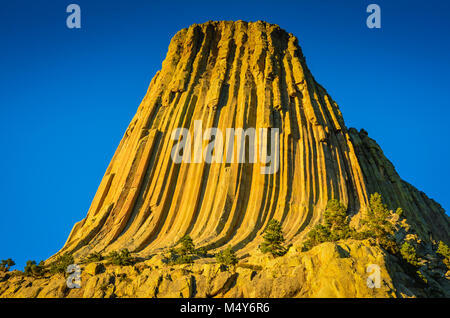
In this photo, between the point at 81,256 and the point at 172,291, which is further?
the point at 81,256

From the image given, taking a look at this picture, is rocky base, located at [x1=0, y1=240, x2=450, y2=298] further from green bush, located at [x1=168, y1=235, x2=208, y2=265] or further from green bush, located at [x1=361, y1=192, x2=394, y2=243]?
green bush, located at [x1=361, y1=192, x2=394, y2=243]

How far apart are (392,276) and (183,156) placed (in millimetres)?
24044

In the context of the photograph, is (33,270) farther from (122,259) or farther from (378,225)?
(378,225)

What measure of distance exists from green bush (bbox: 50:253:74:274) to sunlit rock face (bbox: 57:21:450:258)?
2.08 metres

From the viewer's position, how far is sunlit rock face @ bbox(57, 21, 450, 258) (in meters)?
35.6

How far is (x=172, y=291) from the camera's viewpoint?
21.9 m

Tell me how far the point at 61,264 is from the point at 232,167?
57.3 feet

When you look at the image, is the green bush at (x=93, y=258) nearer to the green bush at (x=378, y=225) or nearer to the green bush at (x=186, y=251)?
the green bush at (x=186, y=251)

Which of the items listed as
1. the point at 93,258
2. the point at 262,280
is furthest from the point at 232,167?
the point at 262,280

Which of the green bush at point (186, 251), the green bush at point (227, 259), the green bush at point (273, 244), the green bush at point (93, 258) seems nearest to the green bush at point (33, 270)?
the green bush at point (93, 258)
